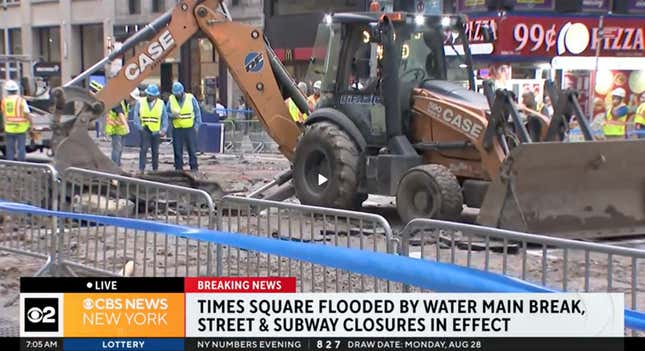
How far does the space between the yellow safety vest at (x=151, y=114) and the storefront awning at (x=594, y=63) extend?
40.0ft

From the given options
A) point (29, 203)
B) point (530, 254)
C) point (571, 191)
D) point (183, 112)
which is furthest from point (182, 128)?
point (530, 254)

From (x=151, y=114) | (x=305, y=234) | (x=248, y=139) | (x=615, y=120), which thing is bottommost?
(x=248, y=139)

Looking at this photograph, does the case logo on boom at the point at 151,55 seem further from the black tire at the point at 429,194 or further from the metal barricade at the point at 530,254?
the metal barricade at the point at 530,254

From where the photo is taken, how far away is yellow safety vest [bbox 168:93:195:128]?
1758 cm

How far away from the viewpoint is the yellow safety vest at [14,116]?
1644 cm

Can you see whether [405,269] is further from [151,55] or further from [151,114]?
[151,114]

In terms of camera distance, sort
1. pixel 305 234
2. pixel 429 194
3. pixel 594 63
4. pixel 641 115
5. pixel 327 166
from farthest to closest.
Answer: pixel 594 63
pixel 641 115
pixel 327 166
pixel 429 194
pixel 305 234

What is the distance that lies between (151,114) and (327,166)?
Result: 6676 mm

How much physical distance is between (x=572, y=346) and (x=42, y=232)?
4.95 meters

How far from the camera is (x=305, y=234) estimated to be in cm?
691

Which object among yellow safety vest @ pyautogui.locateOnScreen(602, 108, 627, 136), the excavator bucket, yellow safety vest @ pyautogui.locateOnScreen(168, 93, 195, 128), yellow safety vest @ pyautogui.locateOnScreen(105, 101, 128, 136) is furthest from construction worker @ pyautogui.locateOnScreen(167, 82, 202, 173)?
yellow safety vest @ pyautogui.locateOnScreen(602, 108, 627, 136)

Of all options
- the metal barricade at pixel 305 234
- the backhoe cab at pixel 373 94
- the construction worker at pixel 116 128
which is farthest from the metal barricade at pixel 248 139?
the metal barricade at pixel 305 234

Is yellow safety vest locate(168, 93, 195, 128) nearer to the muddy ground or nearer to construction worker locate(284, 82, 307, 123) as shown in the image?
construction worker locate(284, 82, 307, 123)

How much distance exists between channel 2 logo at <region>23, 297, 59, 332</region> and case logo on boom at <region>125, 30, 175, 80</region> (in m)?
7.83
